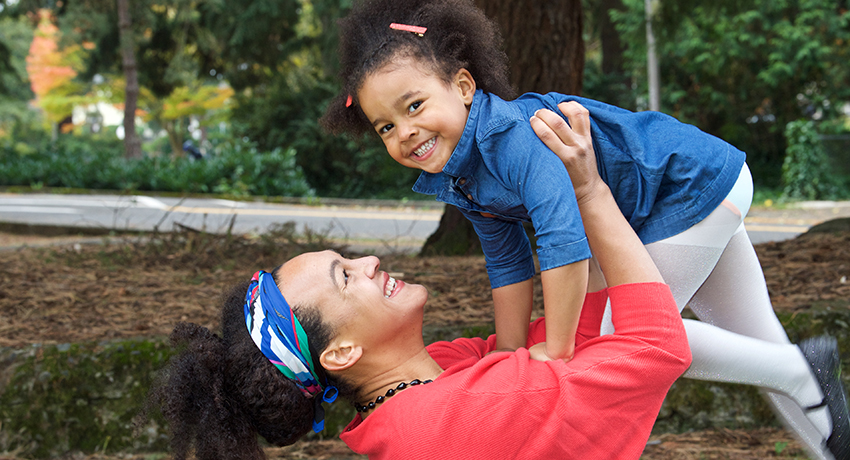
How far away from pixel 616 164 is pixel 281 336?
1109 mm

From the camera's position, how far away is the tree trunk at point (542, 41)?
16.0ft

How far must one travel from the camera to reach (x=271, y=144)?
60.8ft

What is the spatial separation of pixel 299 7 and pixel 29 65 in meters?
22.9

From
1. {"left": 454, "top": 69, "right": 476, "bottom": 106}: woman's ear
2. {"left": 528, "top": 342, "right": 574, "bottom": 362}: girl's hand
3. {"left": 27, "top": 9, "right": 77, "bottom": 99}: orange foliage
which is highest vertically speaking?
{"left": 454, "top": 69, "right": 476, "bottom": 106}: woman's ear

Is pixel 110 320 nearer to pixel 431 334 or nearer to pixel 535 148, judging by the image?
pixel 431 334

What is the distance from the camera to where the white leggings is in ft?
6.54

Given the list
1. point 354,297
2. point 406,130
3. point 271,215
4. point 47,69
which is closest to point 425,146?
point 406,130

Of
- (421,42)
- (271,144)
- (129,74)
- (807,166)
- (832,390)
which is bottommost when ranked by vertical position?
(271,144)

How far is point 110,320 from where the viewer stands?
351 cm

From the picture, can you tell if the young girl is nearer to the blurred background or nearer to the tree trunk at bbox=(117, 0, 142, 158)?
Result: the blurred background

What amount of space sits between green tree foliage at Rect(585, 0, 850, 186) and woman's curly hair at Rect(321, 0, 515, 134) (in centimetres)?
1380

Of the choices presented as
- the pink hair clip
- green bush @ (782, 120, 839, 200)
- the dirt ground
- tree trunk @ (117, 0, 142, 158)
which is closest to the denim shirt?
the pink hair clip

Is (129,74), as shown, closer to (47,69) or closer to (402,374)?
(47,69)

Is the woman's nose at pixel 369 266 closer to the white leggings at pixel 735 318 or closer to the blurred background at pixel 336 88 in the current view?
the white leggings at pixel 735 318
